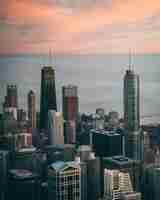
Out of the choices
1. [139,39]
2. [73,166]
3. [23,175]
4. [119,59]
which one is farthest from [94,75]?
[23,175]

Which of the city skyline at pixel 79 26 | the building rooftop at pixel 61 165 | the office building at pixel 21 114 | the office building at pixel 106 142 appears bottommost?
the building rooftop at pixel 61 165

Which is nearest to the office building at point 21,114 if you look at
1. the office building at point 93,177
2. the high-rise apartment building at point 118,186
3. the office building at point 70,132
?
the office building at point 70,132

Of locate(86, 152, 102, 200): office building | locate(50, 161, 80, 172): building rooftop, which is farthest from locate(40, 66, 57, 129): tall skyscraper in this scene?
locate(86, 152, 102, 200): office building

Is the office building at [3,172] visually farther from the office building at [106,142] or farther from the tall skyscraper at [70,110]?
the office building at [106,142]

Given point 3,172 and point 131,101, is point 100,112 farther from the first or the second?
point 3,172

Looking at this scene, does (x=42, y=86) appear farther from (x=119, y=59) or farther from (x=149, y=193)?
(x=149, y=193)

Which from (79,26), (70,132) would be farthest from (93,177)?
(79,26)
